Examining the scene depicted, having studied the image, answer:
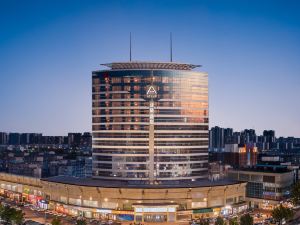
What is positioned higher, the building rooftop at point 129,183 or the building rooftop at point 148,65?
the building rooftop at point 148,65

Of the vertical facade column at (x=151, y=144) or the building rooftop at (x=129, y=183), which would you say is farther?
the vertical facade column at (x=151, y=144)

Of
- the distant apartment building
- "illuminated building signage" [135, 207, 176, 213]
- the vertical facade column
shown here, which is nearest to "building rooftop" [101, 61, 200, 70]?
the vertical facade column

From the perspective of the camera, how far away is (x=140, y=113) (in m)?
139

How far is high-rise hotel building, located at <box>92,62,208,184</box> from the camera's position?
138 meters

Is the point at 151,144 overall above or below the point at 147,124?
below

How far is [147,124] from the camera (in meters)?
138

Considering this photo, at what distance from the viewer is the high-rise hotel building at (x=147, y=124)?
138125mm

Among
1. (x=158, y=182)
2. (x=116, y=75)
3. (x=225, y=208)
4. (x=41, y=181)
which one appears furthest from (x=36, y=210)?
(x=225, y=208)

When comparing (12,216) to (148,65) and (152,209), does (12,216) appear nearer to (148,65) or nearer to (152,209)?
(152,209)

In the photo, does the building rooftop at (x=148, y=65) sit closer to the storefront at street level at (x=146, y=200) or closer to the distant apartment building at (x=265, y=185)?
the storefront at street level at (x=146, y=200)

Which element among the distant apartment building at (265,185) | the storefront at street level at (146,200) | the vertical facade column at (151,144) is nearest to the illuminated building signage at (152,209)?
the storefront at street level at (146,200)

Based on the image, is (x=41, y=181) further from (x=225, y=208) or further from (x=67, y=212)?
(x=225, y=208)

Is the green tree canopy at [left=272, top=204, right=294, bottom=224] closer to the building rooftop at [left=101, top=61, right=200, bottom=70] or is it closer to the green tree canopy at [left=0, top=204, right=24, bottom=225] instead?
the building rooftop at [left=101, top=61, right=200, bottom=70]

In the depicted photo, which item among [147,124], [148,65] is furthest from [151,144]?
[148,65]
